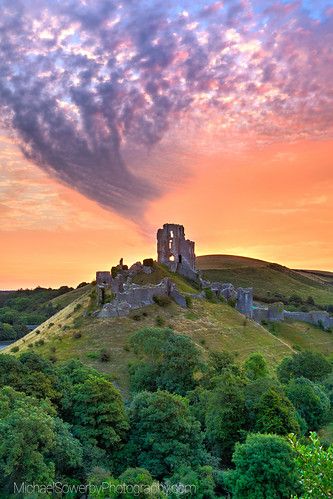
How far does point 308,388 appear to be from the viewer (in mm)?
56594

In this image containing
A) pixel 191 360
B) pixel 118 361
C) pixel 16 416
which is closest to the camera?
pixel 16 416

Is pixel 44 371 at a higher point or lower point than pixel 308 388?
higher

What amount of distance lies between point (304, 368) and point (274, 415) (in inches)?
1015

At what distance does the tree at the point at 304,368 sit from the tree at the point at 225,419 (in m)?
21.9

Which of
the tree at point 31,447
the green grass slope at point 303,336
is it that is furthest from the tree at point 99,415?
the green grass slope at point 303,336

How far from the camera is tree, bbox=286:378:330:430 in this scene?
55594 mm

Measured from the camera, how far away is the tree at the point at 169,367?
60375mm

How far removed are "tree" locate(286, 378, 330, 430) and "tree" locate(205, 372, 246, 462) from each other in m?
9.87

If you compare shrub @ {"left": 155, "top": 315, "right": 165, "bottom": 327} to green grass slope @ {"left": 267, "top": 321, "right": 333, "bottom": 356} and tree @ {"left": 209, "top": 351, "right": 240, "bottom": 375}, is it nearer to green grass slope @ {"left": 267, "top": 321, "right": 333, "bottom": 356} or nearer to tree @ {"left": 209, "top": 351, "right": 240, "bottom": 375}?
tree @ {"left": 209, "top": 351, "right": 240, "bottom": 375}

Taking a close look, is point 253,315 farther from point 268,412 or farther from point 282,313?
point 268,412

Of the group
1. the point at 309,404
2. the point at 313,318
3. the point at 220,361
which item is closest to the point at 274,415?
the point at 309,404

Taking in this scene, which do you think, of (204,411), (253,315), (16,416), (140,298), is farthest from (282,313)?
(16,416)

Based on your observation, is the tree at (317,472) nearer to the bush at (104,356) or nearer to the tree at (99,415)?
the tree at (99,415)

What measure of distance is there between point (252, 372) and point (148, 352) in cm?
1416
